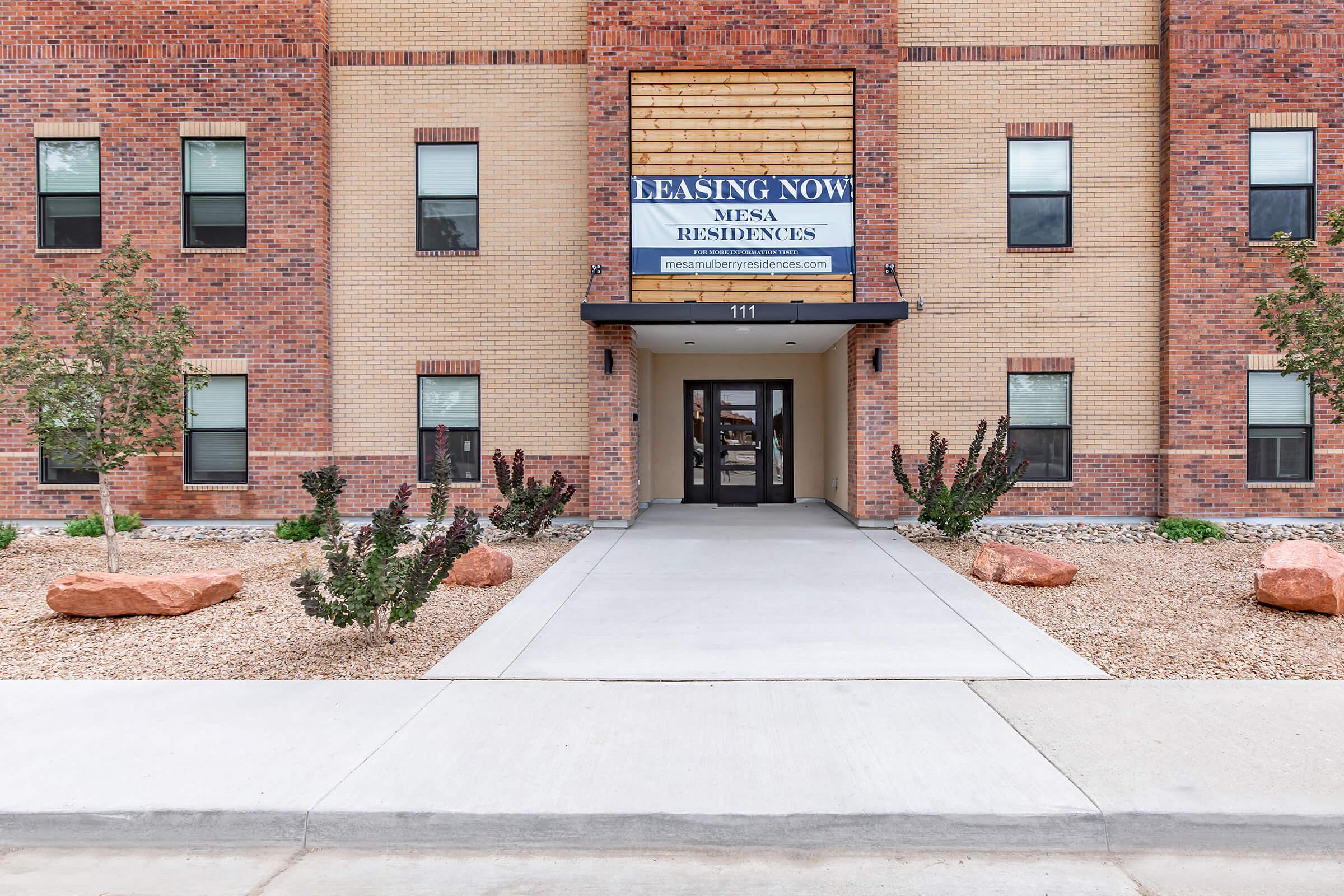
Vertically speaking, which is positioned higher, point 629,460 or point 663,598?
point 629,460

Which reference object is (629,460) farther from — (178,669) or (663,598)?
(178,669)

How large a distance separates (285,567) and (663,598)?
4.82m

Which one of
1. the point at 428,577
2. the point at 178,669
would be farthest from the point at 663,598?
the point at 178,669

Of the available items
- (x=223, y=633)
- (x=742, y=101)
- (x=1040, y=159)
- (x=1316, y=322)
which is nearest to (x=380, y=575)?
(x=223, y=633)

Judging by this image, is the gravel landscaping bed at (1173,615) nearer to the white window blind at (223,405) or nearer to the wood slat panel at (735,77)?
the wood slat panel at (735,77)

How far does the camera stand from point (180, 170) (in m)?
13.0

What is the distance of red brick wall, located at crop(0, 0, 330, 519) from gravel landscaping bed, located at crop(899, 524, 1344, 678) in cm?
1065

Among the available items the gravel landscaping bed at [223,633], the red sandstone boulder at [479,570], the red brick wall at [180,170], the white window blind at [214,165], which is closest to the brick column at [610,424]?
the gravel landscaping bed at [223,633]

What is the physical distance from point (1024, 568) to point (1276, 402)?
7.64 metres

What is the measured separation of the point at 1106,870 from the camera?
3324mm

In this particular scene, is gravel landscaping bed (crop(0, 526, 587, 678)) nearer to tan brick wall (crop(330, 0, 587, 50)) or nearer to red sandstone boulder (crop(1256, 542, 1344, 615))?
red sandstone boulder (crop(1256, 542, 1344, 615))

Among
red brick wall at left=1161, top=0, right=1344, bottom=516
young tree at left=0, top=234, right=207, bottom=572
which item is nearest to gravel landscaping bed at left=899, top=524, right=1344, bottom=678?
red brick wall at left=1161, top=0, right=1344, bottom=516

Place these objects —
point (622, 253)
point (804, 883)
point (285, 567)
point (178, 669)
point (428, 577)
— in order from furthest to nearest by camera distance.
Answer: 1. point (622, 253)
2. point (285, 567)
3. point (428, 577)
4. point (178, 669)
5. point (804, 883)

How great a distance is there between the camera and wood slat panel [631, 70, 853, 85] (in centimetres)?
1243
